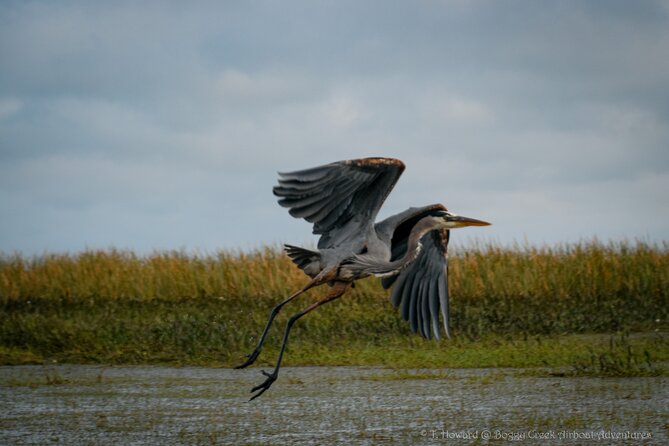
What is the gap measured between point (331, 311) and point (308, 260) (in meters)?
5.62

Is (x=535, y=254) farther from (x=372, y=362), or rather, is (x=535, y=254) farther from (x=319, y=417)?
(x=319, y=417)

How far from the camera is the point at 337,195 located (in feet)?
20.6

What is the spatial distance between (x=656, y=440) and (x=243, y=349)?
552 centimetres

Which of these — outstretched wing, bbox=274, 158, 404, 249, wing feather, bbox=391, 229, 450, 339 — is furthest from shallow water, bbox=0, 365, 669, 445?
outstretched wing, bbox=274, 158, 404, 249

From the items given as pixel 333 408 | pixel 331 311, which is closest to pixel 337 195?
pixel 333 408

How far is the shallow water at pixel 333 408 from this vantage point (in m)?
6.11

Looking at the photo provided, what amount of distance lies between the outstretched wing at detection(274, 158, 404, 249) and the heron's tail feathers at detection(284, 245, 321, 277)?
4.1 inches

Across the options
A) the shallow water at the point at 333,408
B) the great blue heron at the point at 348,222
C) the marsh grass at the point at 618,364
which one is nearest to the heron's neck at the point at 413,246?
the great blue heron at the point at 348,222

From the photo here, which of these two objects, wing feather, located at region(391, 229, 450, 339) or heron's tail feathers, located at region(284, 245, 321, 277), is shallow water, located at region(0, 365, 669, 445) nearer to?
wing feather, located at region(391, 229, 450, 339)

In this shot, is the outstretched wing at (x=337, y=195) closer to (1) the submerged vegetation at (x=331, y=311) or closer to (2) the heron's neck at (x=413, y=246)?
(2) the heron's neck at (x=413, y=246)

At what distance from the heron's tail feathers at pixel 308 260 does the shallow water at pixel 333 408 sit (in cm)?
107

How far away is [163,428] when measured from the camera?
21.2 ft

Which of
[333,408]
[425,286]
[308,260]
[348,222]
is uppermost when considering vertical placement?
[348,222]

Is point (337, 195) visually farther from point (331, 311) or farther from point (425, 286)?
point (331, 311)
